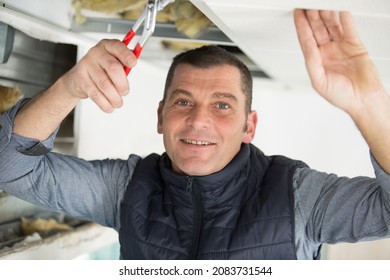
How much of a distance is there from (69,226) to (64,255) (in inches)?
7.2

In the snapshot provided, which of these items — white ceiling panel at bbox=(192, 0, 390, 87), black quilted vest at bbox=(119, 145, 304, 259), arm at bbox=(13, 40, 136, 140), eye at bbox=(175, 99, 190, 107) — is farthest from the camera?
eye at bbox=(175, 99, 190, 107)

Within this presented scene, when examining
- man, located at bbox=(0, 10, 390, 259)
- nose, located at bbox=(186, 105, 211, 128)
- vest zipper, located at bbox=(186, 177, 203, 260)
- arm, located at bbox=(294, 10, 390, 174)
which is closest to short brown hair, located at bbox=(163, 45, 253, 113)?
man, located at bbox=(0, 10, 390, 259)

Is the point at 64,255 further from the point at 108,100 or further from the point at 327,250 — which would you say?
the point at 327,250

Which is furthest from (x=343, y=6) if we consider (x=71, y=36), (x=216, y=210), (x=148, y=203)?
(x=71, y=36)

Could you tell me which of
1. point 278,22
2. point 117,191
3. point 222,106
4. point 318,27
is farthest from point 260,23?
point 117,191

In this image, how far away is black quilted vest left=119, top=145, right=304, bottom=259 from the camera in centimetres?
103

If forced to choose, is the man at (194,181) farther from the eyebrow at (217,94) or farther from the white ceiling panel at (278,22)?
the white ceiling panel at (278,22)

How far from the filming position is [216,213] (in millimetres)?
1088

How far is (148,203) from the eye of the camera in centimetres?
115

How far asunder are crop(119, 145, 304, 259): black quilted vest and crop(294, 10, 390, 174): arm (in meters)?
0.30

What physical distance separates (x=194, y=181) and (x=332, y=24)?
1.48ft

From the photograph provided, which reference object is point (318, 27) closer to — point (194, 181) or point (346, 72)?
point (346, 72)

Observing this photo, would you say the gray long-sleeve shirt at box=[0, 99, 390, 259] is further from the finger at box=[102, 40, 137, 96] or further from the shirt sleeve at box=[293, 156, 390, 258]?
the finger at box=[102, 40, 137, 96]

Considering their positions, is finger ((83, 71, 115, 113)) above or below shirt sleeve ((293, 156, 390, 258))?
above
